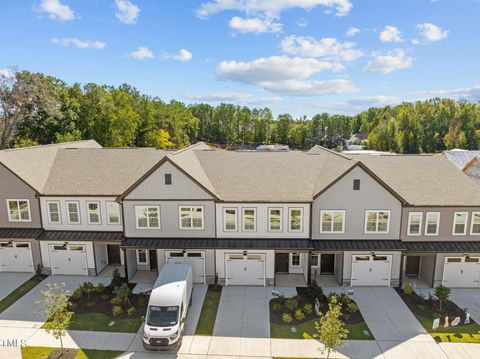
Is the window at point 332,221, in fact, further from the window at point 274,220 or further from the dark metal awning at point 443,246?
the dark metal awning at point 443,246

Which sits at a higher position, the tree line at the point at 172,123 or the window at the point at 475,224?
the tree line at the point at 172,123

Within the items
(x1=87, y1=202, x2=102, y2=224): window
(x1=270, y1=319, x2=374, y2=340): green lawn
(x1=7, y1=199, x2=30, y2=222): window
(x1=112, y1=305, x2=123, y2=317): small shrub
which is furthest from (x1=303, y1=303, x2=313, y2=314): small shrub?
(x1=7, y1=199, x2=30, y2=222): window

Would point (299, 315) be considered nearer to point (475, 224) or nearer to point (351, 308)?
point (351, 308)

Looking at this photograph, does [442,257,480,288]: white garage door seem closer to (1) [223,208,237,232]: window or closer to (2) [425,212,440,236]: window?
(2) [425,212,440,236]: window

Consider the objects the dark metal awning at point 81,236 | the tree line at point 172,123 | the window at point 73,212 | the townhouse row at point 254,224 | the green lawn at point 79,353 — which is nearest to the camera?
the green lawn at point 79,353

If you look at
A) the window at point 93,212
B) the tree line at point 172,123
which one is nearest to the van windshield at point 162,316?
the window at point 93,212

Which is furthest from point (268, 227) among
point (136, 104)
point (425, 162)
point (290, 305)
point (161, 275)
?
point (136, 104)
